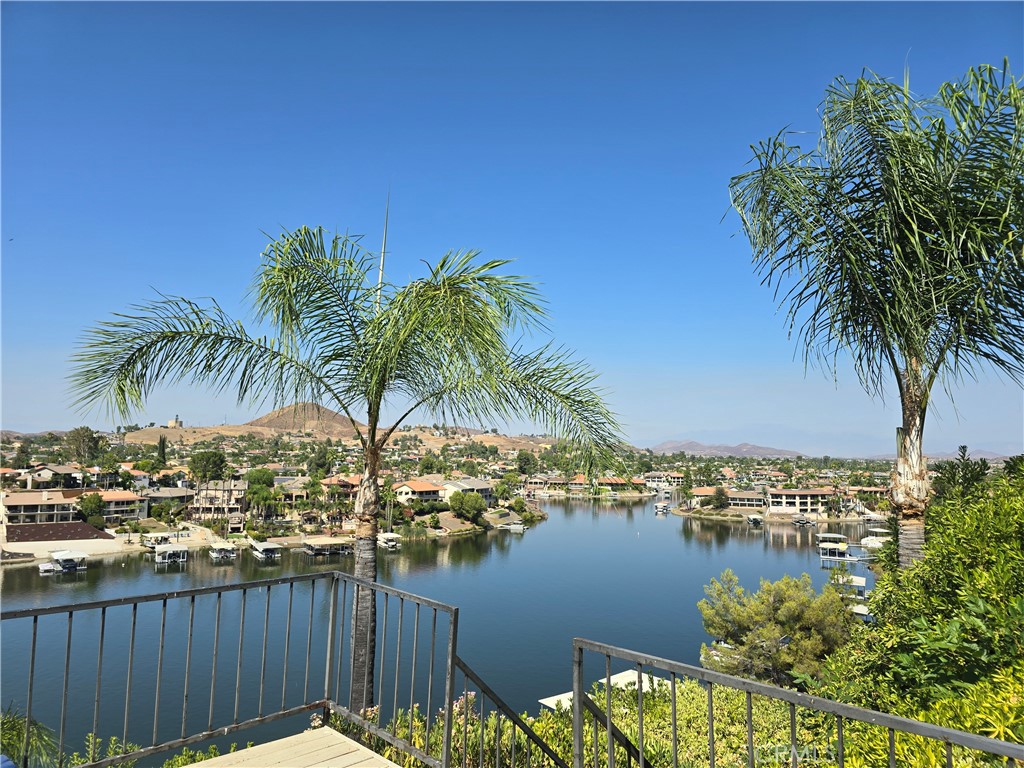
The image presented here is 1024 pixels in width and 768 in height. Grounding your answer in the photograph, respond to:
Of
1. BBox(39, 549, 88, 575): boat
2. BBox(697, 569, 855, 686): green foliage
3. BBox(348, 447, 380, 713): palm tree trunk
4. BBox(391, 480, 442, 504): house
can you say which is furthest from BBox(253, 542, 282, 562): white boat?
BBox(348, 447, 380, 713): palm tree trunk

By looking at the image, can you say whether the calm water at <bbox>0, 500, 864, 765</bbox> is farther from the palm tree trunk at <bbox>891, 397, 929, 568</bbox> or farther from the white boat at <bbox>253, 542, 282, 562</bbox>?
the palm tree trunk at <bbox>891, 397, 929, 568</bbox>

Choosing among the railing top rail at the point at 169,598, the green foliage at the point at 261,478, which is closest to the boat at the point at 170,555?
the green foliage at the point at 261,478

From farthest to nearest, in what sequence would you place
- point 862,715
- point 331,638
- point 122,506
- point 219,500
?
point 219,500, point 122,506, point 331,638, point 862,715

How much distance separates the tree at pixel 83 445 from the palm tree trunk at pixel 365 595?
80.2 metres

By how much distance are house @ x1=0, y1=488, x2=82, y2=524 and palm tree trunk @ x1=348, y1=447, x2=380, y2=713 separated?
171 feet

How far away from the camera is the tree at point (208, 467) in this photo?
55.9 m

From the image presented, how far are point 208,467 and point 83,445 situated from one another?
28676 mm

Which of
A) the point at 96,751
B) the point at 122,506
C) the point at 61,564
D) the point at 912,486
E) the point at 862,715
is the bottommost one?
the point at 61,564

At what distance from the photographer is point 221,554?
40438 mm

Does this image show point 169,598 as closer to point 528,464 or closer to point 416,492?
point 416,492

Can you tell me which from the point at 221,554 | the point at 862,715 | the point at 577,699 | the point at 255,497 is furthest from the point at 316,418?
the point at 255,497

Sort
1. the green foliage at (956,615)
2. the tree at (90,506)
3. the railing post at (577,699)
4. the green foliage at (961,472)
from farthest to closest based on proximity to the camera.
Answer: the tree at (90,506)
the green foliage at (961,472)
the green foliage at (956,615)
the railing post at (577,699)

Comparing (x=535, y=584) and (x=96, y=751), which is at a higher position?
(x=96, y=751)

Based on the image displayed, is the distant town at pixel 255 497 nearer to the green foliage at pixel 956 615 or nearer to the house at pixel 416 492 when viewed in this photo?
the house at pixel 416 492
